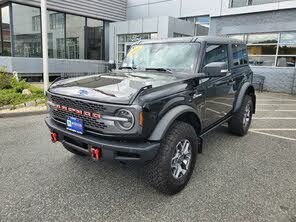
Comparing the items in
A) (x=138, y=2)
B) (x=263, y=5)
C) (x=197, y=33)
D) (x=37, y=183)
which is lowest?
(x=37, y=183)

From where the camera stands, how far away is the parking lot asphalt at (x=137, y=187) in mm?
2500

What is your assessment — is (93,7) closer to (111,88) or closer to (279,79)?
(279,79)

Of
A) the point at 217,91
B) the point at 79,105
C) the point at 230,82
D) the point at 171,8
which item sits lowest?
the point at 79,105

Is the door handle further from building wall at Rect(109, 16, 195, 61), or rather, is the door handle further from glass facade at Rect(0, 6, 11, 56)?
glass facade at Rect(0, 6, 11, 56)

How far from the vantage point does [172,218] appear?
243 centimetres

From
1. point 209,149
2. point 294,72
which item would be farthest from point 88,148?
point 294,72

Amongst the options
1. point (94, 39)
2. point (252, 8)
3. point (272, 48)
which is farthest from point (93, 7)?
point (272, 48)

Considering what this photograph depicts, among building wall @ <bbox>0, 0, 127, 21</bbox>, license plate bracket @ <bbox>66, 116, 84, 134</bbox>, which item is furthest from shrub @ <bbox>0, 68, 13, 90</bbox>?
license plate bracket @ <bbox>66, 116, 84, 134</bbox>

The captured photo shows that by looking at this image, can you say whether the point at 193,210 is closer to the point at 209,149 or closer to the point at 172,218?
the point at 172,218

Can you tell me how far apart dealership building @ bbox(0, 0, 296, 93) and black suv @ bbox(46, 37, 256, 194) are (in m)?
9.03

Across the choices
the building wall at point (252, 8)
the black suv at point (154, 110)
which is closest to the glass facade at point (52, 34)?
the building wall at point (252, 8)

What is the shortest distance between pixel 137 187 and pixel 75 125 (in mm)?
1119

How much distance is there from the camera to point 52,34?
553 inches

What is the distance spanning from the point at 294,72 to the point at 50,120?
1297 cm
